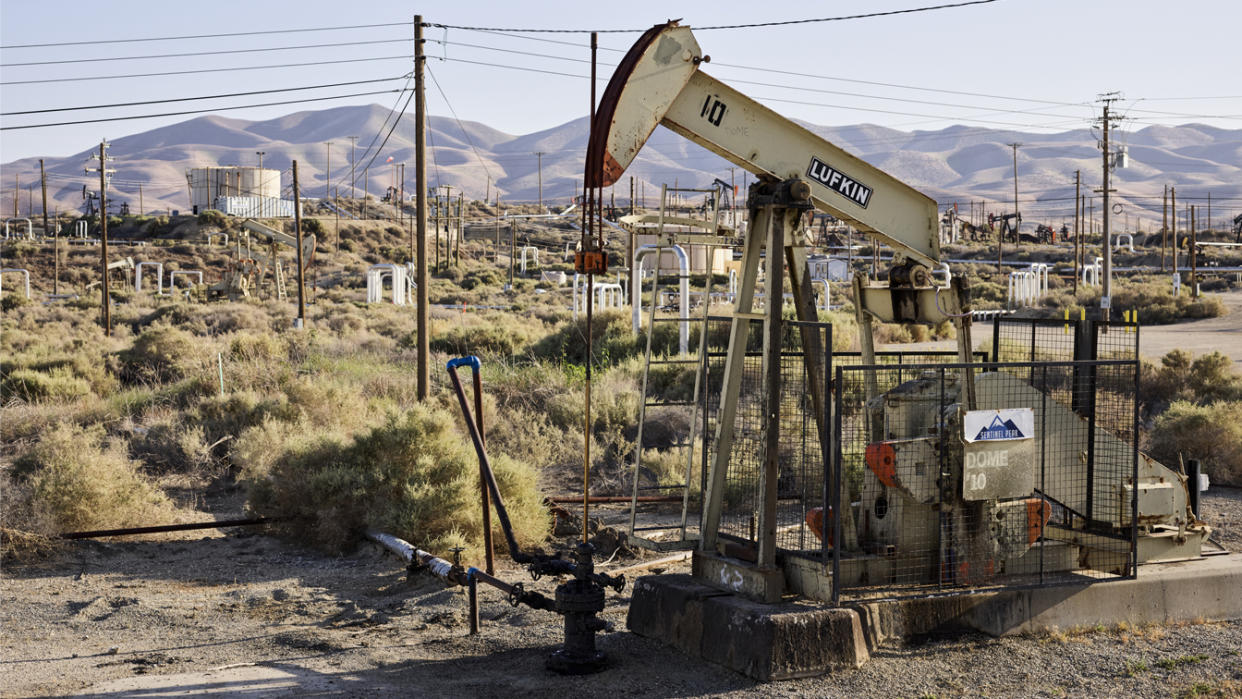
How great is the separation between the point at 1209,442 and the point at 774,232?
9071mm

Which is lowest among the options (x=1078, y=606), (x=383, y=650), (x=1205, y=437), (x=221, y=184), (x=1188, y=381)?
(x=383, y=650)

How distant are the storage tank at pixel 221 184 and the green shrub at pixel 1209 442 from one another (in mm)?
85685

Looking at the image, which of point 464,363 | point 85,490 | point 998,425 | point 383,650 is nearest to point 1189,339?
point 998,425

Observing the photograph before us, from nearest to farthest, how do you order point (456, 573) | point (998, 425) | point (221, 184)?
point (998, 425), point (456, 573), point (221, 184)

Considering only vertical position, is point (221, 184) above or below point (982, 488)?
above

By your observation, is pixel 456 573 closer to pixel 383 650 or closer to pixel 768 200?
pixel 383 650

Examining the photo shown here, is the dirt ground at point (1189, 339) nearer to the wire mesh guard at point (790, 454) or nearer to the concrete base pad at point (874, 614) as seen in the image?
the wire mesh guard at point (790, 454)

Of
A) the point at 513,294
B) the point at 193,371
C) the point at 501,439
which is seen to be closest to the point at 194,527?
the point at 501,439

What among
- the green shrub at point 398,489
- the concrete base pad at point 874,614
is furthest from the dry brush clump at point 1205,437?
the green shrub at point 398,489

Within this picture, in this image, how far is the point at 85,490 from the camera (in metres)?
10.3

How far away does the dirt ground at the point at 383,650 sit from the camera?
6367 millimetres

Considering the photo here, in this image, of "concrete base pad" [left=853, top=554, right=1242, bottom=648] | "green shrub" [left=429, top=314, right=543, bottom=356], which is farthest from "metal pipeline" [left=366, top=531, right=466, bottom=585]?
"green shrub" [left=429, top=314, right=543, bottom=356]

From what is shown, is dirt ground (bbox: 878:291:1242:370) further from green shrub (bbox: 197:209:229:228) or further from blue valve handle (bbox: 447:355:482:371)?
green shrub (bbox: 197:209:229:228)

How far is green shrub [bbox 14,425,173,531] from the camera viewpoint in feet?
33.5
